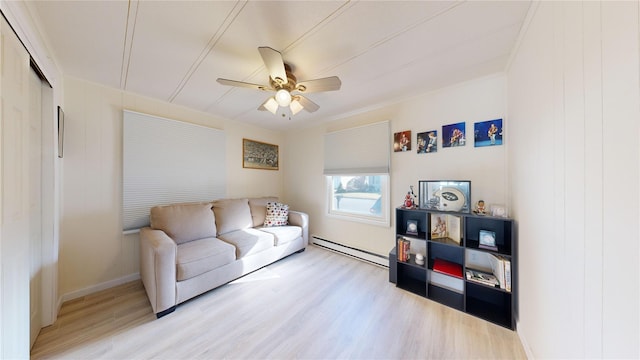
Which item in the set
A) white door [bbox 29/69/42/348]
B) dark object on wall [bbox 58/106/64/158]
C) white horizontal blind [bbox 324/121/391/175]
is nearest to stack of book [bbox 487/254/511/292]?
white horizontal blind [bbox 324/121/391/175]

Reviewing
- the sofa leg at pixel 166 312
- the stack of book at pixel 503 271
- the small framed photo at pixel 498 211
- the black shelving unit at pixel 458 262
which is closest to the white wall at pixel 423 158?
the small framed photo at pixel 498 211

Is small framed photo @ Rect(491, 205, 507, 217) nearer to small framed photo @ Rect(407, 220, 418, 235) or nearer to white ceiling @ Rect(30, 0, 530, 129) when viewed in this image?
small framed photo @ Rect(407, 220, 418, 235)

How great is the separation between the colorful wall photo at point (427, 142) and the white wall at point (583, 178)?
890 mm

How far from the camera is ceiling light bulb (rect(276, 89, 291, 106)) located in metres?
1.67

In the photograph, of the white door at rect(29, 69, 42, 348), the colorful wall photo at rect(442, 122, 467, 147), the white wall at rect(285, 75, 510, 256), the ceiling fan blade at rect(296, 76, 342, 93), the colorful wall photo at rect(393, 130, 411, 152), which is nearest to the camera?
the white door at rect(29, 69, 42, 348)

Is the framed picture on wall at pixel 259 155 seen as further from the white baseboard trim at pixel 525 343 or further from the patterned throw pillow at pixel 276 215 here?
the white baseboard trim at pixel 525 343

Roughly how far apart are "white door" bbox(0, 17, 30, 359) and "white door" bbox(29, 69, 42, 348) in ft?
1.62

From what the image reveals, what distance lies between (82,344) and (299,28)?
2.77 m

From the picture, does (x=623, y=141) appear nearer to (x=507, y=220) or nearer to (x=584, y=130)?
(x=584, y=130)

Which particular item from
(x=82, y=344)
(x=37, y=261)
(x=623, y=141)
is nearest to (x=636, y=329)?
(x=623, y=141)

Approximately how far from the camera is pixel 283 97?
5.54ft

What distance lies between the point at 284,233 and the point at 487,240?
90.1 inches

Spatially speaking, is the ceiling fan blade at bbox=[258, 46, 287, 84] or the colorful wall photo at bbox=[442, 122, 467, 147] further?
the colorful wall photo at bbox=[442, 122, 467, 147]

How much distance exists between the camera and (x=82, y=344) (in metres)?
1.41
